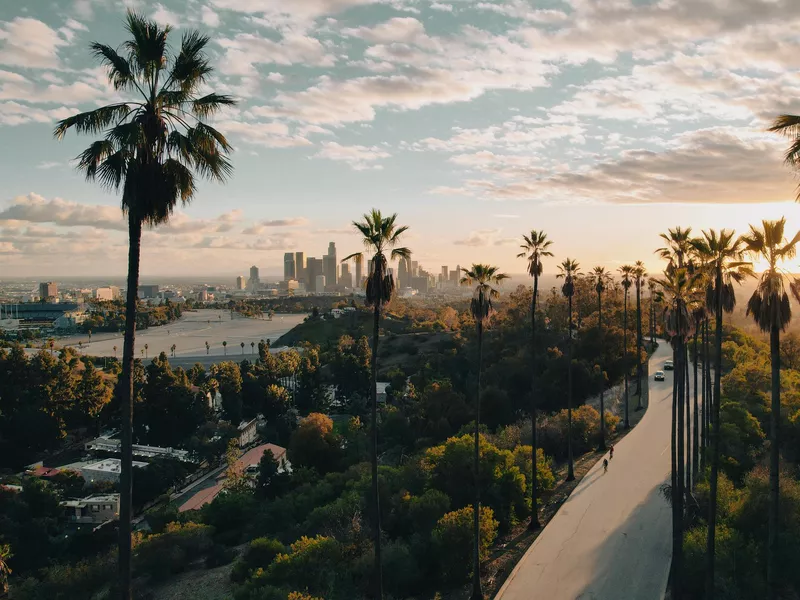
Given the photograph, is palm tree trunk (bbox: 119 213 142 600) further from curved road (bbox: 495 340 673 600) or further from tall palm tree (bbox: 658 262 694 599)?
tall palm tree (bbox: 658 262 694 599)

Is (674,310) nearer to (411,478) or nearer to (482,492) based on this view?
(482,492)

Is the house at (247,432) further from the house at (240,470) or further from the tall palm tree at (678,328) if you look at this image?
the tall palm tree at (678,328)

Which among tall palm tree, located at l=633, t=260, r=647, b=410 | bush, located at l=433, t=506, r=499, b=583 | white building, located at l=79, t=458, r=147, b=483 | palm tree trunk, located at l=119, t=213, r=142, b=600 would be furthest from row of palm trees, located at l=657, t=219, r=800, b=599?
white building, located at l=79, t=458, r=147, b=483

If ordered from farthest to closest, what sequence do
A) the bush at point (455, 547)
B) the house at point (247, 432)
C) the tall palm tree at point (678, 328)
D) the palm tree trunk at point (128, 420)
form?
the house at point (247, 432) → the bush at point (455, 547) → the tall palm tree at point (678, 328) → the palm tree trunk at point (128, 420)

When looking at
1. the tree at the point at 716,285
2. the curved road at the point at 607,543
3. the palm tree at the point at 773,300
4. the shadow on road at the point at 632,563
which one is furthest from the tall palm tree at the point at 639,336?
the palm tree at the point at 773,300

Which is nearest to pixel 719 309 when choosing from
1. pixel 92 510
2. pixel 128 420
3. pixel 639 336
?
→ pixel 128 420
